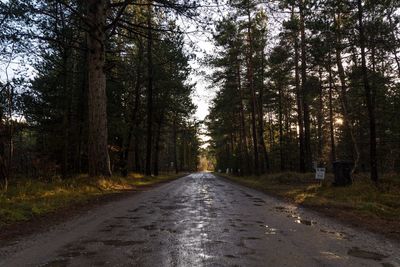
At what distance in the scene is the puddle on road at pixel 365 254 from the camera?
605 centimetres

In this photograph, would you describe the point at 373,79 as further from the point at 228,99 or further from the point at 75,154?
the point at 228,99

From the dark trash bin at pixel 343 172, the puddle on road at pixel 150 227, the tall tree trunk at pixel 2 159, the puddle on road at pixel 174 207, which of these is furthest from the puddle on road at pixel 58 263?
the dark trash bin at pixel 343 172

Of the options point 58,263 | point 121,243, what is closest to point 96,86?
point 121,243

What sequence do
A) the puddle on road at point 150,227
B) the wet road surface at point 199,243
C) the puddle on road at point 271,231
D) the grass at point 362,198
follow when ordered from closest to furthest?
the wet road surface at point 199,243 < the puddle on road at point 271,231 < the puddle on road at point 150,227 < the grass at point 362,198

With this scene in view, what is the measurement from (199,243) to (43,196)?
26.1ft

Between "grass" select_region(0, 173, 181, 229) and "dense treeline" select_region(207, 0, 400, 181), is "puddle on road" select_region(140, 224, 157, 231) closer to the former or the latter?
"grass" select_region(0, 173, 181, 229)

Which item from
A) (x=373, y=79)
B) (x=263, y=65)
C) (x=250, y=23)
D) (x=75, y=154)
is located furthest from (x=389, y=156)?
(x=75, y=154)

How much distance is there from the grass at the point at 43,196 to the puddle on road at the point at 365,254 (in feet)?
21.8

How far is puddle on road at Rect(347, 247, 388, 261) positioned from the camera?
605cm

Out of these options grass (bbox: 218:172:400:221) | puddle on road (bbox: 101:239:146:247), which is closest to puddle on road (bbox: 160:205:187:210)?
grass (bbox: 218:172:400:221)

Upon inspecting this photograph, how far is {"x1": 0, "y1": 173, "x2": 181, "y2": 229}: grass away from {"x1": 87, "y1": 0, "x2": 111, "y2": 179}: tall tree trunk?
1.23m

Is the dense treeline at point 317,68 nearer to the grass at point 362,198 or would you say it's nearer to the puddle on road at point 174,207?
the grass at point 362,198

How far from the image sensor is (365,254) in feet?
20.6

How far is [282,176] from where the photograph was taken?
2642cm
